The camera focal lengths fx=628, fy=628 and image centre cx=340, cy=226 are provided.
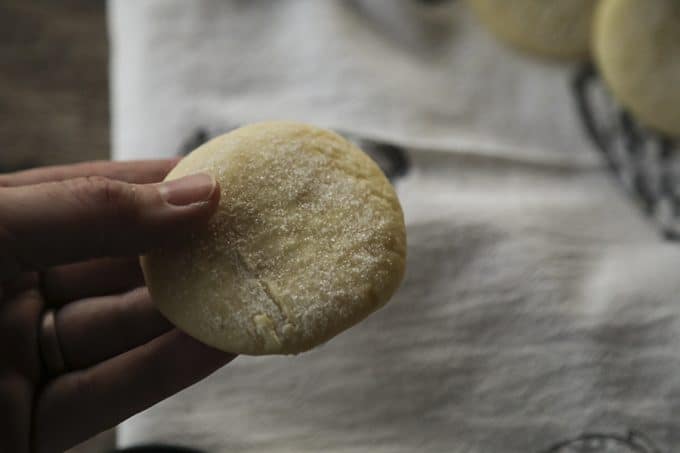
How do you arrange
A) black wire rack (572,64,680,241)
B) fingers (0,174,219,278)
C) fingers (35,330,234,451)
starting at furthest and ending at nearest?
1. black wire rack (572,64,680,241)
2. fingers (35,330,234,451)
3. fingers (0,174,219,278)

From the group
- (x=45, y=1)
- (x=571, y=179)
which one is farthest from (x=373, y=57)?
(x=45, y=1)

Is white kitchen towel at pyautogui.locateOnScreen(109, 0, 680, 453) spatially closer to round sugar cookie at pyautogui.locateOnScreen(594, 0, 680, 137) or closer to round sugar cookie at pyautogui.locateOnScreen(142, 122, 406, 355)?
round sugar cookie at pyautogui.locateOnScreen(594, 0, 680, 137)

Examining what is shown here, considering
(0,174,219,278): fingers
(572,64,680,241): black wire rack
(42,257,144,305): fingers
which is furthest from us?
(572,64,680,241): black wire rack

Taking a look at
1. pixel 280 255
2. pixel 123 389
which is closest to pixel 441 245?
pixel 280 255

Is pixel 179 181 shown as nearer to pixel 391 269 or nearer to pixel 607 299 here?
pixel 391 269

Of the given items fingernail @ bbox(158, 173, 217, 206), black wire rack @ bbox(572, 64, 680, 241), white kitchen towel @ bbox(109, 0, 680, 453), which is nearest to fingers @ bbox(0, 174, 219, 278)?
fingernail @ bbox(158, 173, 217, 206)

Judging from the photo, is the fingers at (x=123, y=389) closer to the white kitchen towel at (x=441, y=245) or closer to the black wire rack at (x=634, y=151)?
the white kitchen towel at (x=441, y=245)

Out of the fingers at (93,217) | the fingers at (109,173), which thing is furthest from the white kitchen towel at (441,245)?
the fingers at (93,217)
